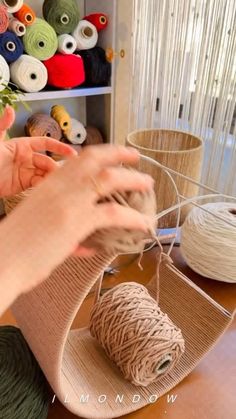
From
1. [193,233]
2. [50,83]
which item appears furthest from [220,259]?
[50,83]

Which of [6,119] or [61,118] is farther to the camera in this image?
Result: [61,118]

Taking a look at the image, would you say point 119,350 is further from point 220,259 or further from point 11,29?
point 11,29

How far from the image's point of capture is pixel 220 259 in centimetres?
79

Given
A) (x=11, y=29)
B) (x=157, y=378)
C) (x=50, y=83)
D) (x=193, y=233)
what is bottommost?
(x=157, y=378)

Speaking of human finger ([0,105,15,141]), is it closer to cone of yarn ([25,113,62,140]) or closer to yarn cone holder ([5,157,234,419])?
yarn cone holder ([5,157,234,419])

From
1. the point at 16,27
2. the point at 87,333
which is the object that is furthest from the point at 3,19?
the point at 87,333

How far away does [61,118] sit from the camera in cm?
130

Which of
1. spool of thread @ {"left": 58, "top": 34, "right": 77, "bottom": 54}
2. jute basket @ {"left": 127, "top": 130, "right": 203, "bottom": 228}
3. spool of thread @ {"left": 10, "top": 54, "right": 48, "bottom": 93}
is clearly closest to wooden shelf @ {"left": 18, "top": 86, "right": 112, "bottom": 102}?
spool of thread @ {"left": 10, "top": 54, "right": 48, "bottom": 93}

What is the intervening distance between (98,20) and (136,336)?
3.55 feet

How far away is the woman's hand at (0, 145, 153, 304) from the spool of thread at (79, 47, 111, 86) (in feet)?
3.57

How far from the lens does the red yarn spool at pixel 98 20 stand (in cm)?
123

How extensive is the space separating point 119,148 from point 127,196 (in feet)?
0.13

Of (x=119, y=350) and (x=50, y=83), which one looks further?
(x=50, y=83)

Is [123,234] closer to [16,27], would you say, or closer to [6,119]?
[6,119]
